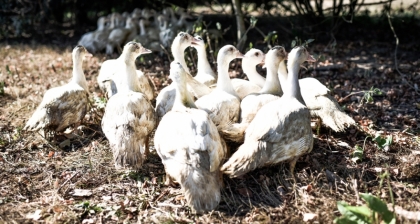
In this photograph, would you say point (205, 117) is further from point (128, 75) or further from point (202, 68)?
point (202, 68)

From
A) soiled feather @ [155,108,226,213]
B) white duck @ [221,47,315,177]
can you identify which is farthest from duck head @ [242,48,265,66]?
soiled feather @ [155,108,226,213]

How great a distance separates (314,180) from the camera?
187 inches

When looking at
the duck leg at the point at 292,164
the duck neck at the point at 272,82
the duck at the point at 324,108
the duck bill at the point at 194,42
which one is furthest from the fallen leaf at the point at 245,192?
the duck bill at the point at 194,42

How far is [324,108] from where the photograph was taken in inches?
225

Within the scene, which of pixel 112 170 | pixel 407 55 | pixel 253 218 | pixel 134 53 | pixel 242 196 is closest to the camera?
pixel 253 218

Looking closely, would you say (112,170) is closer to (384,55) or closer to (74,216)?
(74,216)

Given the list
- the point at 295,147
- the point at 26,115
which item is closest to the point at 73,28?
the point at 26,115

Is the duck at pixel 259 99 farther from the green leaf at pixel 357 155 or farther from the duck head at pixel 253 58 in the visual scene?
the green leaf at pixel 357 155

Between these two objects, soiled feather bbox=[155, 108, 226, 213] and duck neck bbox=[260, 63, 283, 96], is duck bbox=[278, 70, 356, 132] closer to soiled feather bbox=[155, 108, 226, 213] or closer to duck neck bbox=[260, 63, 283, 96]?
duck neck bbox=[260, 63, 283, 96]

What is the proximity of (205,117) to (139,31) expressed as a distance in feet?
22.6

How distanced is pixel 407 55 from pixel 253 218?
21.6 ft

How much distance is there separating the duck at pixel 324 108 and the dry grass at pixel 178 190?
0.62 ft

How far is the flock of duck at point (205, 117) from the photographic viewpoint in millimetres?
4477

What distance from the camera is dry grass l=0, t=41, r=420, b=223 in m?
4.44
